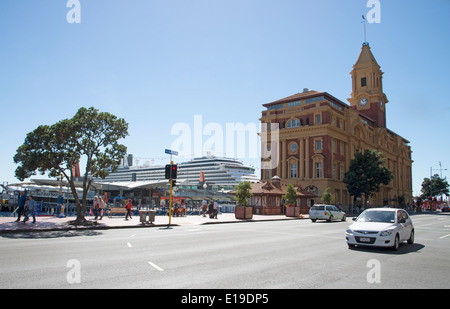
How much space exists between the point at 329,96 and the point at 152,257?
54236 mm

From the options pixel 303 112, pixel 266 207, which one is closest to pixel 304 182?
pixel 303 112

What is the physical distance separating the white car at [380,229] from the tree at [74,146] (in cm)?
1413

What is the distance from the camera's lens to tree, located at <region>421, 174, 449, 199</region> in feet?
308

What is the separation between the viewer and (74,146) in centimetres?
1933

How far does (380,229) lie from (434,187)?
98.6m

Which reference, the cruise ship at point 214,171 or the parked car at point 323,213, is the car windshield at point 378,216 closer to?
the parked car at point 323,213

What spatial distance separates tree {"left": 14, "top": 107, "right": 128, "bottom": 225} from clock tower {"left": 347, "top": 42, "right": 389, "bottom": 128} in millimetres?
66152

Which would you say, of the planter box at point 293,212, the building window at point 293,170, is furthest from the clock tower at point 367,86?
the planter box at point 293,212

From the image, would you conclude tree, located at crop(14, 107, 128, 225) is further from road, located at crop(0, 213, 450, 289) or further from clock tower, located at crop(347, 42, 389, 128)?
clock tower, located at crop(347, 42, 389, 128)

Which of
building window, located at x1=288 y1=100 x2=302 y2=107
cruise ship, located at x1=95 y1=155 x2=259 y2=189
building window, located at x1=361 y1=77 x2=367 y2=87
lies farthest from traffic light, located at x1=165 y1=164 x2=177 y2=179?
cruise ship, located at x1=95 y1=155 x2=259 y2=189

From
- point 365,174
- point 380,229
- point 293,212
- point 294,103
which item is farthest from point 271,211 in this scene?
point 380,229

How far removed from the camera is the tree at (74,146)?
1808 cm

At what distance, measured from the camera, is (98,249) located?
34.4 ft
